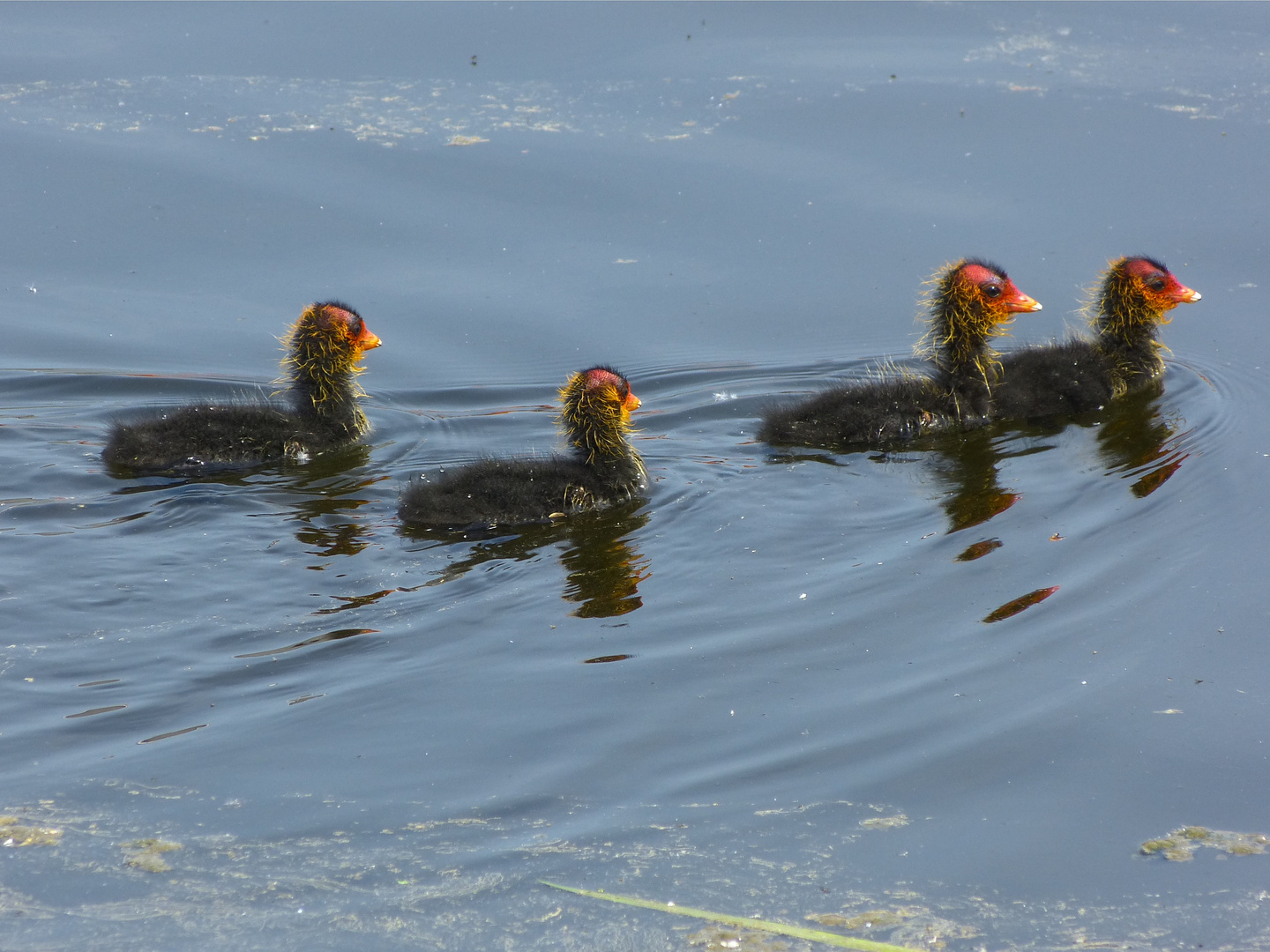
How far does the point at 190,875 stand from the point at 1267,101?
10513 mm

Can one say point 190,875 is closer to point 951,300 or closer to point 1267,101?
point 951,300

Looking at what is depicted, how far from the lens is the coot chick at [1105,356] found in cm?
786

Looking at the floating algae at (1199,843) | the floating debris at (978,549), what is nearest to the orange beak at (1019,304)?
the floating debris at (978,549)

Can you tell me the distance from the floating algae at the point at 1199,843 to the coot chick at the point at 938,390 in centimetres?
363

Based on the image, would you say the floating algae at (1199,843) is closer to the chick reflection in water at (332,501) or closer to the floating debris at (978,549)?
the floating debris at (978,549)

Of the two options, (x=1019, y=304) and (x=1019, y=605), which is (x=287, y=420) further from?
(x=1019, y=304)

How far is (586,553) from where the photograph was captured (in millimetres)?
6180

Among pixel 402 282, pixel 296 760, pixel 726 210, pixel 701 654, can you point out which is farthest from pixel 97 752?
pixel 726 210

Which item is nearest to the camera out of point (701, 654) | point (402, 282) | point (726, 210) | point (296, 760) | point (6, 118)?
point (296, 760)

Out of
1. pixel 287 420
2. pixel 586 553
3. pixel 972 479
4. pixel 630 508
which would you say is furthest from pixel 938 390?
pixel 287 420

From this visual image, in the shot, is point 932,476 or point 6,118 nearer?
point 932,476

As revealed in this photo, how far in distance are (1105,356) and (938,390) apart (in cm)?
130

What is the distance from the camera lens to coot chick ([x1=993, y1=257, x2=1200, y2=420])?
25.8 ft

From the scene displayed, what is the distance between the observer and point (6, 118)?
1026 centimetres
